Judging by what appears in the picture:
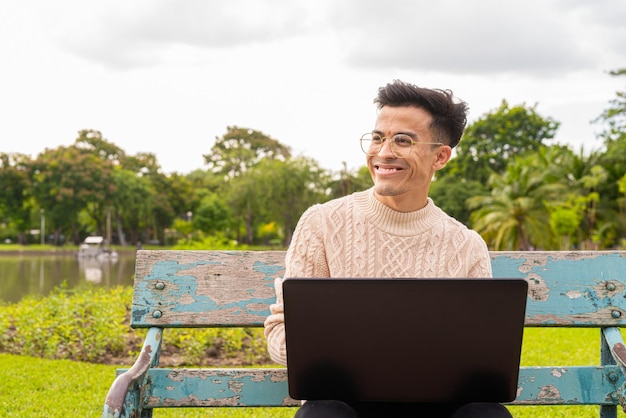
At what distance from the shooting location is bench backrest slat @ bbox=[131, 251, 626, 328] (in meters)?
2.49

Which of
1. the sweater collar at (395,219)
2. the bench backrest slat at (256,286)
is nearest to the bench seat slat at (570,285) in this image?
the bench backrest slat at (256,286)

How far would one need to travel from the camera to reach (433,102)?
7.47 ft

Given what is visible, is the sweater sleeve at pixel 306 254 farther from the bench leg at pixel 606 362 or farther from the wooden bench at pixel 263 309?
the bench leg at pixel 606 362

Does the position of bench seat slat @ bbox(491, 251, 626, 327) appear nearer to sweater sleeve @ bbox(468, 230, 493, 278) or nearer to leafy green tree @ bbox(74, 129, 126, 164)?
sweater sleeve @ bbox(468, 230, 493, 278)

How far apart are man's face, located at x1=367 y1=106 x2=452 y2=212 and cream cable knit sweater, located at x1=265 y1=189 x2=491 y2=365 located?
0.29 feet

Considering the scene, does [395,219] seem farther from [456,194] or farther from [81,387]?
[456,194]

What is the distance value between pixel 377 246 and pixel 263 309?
1.65ft

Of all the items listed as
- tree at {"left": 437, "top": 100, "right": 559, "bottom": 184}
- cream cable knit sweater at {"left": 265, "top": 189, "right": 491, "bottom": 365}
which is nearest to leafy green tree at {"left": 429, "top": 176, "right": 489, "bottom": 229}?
tree at {"left": 437, "top": 100, "right": 559, "bottom": 184}

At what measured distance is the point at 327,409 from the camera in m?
1.86

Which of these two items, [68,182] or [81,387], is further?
[68,182]

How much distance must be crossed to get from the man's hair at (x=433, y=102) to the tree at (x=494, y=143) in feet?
120

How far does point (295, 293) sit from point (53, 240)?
56.6 metres

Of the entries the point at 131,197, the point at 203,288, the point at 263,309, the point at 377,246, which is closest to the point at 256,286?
the point at 263,309

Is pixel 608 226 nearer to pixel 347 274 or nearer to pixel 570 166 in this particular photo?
pixel 570 166
